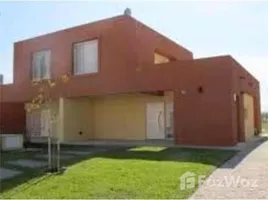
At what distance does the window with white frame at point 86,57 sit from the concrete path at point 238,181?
1282 centimetres

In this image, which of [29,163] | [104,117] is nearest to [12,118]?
[104,117]

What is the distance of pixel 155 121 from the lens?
2542 cm

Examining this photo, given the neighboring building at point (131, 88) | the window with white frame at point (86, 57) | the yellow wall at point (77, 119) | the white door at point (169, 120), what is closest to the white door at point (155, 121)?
the neighboring building at point (131, 88)

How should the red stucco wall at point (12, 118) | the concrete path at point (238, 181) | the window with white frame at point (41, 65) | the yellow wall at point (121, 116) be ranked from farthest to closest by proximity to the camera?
the red stucco wall at point (12, 118) < the window with white frame at point (41, 65) < the yellow wall at point (121, 116) < the concrete path at point (238, 181)

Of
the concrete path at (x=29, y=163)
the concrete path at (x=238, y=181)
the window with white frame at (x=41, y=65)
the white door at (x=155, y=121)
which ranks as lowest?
the concrete path at (x=238, y=181)

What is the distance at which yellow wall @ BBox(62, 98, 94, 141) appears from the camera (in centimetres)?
2434

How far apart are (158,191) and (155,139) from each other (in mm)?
16462

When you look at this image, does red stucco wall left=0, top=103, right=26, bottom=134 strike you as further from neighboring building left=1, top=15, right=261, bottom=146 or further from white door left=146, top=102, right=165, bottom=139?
white door left=146, top=102, right=165, bottom=139

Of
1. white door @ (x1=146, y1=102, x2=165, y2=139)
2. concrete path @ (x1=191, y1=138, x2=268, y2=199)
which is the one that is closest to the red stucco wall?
white door @ (x1=146, y1=102, x2=165, y2=139)

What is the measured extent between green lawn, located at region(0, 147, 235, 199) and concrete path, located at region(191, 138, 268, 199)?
1.26ft

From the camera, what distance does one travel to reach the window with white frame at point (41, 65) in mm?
26250

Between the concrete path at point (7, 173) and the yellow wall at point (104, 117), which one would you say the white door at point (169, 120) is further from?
the concrete path at point (7, 173)

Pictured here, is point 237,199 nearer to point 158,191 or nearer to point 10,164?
point 158,191

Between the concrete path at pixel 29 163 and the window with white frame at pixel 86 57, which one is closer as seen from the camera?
the concrete path at pixel 29 163
